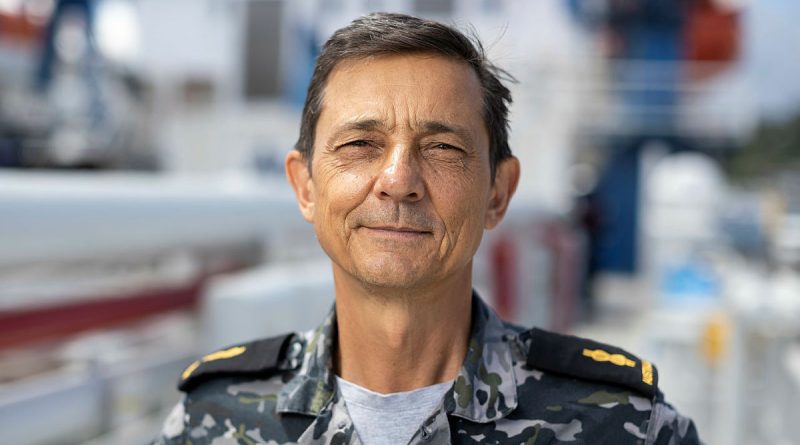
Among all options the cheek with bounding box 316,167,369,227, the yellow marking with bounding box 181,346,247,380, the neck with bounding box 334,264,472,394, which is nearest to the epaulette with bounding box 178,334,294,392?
the yellow marking with bounding box 181,346,247,380

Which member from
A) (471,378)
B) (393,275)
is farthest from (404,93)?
(471,378)

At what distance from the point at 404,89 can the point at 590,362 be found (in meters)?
0.48

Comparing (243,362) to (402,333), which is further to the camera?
(243,362)

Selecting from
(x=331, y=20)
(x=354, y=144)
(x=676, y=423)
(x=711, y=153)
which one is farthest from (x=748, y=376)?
(x=711, y=153)

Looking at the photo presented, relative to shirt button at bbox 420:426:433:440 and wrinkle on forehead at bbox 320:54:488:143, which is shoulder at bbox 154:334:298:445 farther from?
wrinkle on forehead at bbox 320:54:488:143

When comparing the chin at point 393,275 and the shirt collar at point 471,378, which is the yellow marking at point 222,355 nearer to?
the shirt collar at point 471,378

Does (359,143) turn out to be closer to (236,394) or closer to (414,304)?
(414,304)

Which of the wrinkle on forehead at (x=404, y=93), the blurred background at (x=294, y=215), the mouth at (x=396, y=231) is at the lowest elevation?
the blurred background at (x=294, y=215)

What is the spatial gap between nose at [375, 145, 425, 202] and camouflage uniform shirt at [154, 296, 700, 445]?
25 centimetres

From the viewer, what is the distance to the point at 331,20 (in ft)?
47.3

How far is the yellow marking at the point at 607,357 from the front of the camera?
4.56ft

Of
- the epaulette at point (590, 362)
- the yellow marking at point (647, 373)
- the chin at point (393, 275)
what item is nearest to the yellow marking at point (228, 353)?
the chin at point (393, 275)

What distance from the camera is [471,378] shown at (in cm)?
131

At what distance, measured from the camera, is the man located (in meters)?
1.26
